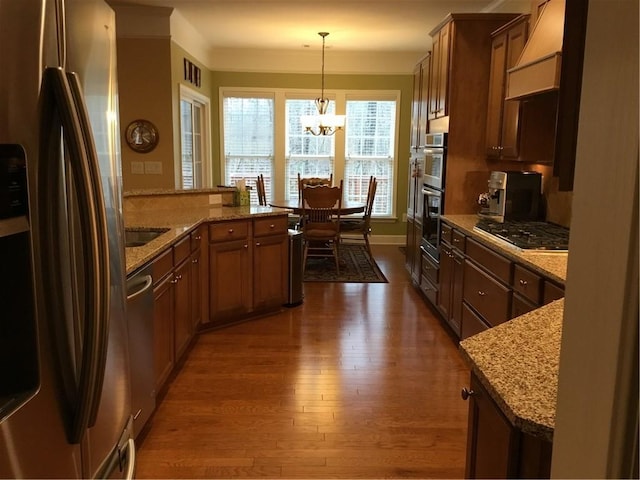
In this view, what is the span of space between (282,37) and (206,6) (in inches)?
61.9

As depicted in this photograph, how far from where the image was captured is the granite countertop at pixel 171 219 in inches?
100

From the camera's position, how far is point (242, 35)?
6.61m

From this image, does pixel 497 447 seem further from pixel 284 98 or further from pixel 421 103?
pixel 284 98

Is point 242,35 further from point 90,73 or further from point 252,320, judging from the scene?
point 90,73

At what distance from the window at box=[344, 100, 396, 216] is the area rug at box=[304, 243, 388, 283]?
3.55 ft

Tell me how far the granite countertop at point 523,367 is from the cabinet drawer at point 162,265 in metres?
1.69

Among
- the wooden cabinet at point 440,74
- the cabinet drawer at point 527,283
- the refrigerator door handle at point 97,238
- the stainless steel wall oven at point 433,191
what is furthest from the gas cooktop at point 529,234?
the refrigerator door handle at point 97,238

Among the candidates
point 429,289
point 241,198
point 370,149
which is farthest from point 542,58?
point 370,149

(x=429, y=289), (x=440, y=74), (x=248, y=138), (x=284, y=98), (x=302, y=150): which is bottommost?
(x=429, y=289)

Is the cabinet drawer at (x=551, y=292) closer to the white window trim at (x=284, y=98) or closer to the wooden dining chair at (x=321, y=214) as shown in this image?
the wooden dining chair at (x=321, y=214)

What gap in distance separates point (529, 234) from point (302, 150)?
5.12 m

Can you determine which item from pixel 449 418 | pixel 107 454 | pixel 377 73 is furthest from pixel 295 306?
pixel 377 73

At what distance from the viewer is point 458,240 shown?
383 cm

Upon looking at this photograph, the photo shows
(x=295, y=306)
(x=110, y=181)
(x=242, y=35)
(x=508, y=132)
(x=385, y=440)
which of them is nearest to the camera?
(x=110, y=181)
